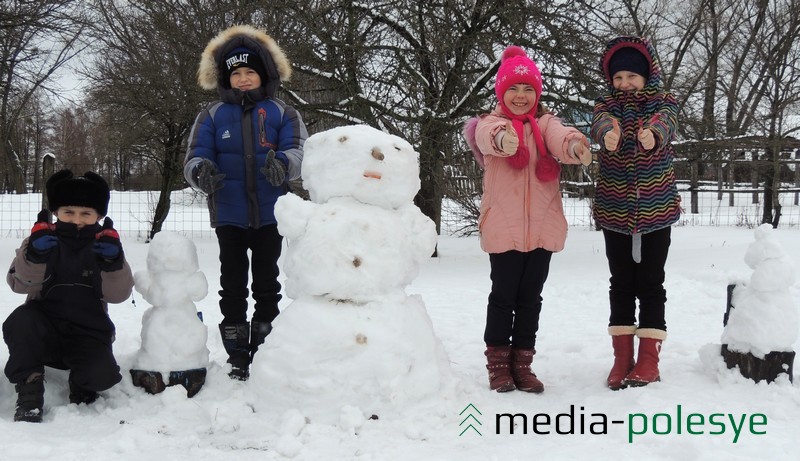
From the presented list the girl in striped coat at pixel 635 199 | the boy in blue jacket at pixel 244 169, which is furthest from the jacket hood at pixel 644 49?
the boy in blue jacket at pixel 244 169

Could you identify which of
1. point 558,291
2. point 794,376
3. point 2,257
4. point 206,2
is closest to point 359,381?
point 794,376

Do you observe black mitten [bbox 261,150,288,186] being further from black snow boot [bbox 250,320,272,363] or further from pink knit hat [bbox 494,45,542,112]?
pink knit hat [bbox 494,45,542,112]

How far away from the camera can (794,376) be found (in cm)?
307

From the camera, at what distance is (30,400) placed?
2715mm

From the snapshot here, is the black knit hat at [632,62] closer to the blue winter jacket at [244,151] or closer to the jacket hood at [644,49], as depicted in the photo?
the jacket hood at [644,49]

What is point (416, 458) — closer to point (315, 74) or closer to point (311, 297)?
point (311, 297)

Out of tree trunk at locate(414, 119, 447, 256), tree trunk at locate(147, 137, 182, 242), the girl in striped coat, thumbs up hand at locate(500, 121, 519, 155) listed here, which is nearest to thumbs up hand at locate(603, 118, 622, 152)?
the girl in striped coat

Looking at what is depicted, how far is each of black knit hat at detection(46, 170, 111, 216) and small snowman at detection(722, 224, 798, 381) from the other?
317 cm

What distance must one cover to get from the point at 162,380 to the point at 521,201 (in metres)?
1.94

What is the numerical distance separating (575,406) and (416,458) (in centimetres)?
95

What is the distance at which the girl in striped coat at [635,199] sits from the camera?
304cm

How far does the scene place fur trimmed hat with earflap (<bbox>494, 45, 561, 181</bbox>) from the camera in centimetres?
306

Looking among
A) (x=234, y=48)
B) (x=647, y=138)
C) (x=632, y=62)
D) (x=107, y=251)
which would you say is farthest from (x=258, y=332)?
(x=632, y=62)

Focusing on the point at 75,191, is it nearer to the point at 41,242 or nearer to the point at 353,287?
the point at 41,242
